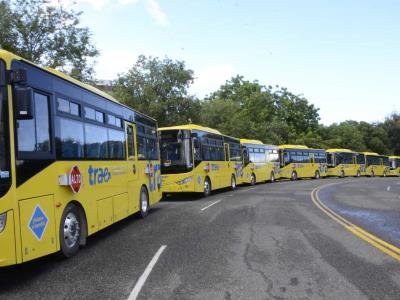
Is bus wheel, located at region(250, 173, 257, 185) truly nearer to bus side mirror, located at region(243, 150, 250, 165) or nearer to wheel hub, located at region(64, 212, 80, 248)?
bus side mirror, located at region(243, 150, 250, 165)

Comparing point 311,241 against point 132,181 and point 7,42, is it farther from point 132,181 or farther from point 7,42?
point 7,42

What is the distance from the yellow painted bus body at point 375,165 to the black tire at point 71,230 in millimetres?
52122

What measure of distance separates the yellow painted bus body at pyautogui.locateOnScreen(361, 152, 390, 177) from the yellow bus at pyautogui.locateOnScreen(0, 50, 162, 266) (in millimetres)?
50482

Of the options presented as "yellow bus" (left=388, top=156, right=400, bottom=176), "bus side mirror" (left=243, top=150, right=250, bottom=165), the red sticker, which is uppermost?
"bus side mirror" (left=243, top=150, right=250, bottom=165)

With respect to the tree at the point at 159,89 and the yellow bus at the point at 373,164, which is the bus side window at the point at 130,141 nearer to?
the tree at the point at 159,89

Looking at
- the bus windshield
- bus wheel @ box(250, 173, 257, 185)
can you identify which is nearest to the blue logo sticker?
the bus windshield

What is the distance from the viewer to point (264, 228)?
10.7m

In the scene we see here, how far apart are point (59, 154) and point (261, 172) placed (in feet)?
90.9

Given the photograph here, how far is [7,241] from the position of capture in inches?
222

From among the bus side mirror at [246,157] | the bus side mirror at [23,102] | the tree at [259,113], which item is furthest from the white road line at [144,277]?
the tree at [259,113]

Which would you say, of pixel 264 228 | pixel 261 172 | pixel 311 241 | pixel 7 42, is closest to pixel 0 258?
pixel 311 241

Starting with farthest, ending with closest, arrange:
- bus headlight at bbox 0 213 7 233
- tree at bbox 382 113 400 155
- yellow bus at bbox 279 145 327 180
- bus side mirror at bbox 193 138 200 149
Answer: tree at bbox 382 113 400 155
yellow bus at bbox 279 145 327 180
bus side mirror at bbox 193 138 200 149
bus headlight at bbox 0 213 7 233

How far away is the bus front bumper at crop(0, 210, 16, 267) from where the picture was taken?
18.4 ft

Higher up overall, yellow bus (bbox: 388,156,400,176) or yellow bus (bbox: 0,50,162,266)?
yellow bus (bbox: 0,50,162,266)
